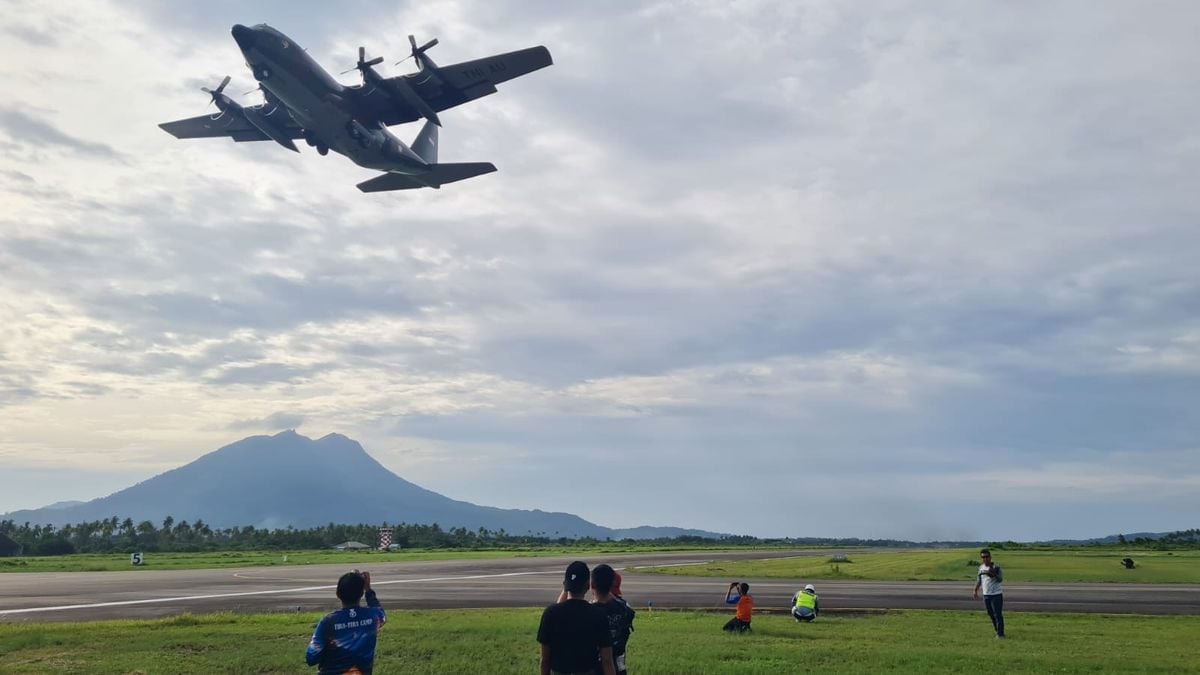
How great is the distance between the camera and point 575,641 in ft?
22.6

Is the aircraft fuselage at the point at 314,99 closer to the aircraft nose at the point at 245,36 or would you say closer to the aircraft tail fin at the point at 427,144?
the aircraft nose at the point at 245,36

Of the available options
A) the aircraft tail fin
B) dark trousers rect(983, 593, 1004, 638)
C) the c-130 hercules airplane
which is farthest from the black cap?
the aircraft tail fin

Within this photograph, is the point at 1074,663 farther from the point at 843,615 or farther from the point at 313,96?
the point at 313,96

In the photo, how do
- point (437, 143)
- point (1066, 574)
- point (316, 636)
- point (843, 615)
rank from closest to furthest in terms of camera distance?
point (316, 636) → point (843, 615) → point (1066, 574) → point (437, 143)

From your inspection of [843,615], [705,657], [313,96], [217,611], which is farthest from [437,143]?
[705,657]

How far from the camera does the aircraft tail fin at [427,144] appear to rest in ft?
156

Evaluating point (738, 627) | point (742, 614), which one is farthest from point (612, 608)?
point (738, 627)

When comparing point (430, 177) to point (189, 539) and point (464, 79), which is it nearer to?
point (464, 79)

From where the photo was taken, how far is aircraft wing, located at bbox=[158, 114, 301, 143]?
120 ft

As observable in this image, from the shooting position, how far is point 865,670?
14977mm

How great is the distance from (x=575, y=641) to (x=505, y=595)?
2919 cm

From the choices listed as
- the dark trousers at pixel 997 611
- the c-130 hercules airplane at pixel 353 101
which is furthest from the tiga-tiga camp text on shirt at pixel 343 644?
the c-130 hercules airplane at pixel 353 101

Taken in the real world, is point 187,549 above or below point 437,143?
below

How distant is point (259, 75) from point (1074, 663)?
1216 inches
